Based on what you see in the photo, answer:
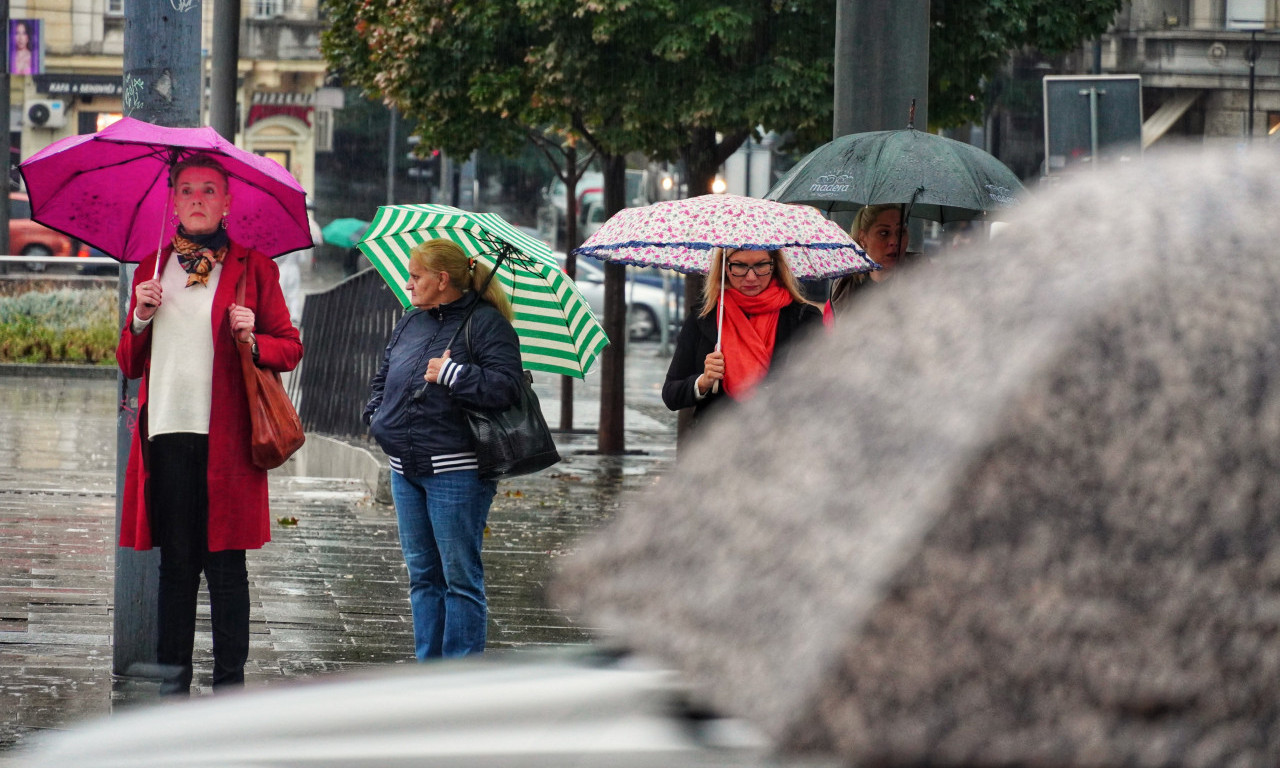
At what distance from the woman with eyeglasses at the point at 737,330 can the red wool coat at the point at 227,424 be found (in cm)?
156

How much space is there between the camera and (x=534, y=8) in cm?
1317

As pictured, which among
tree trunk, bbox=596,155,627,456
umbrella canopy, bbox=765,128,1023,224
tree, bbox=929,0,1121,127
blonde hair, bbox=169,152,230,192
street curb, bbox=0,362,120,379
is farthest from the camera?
street curb, bbox=0,362,120,379

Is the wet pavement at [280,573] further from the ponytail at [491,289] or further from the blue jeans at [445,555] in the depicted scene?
the ponytail at [491,289]

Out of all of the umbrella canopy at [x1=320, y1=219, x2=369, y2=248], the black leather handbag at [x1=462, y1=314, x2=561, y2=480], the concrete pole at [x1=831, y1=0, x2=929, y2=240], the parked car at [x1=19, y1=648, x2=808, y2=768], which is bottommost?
the parked car at [x1=19, y1=648, x2=808, y2=768]

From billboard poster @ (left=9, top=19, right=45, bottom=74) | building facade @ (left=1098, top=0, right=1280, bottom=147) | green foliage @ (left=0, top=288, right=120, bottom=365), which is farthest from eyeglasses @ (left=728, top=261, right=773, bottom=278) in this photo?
billboard poster @ (left=9, top=19, right=45, bottom=74)

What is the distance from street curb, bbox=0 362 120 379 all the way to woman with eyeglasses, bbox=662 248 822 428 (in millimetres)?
15797

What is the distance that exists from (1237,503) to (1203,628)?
148 mm

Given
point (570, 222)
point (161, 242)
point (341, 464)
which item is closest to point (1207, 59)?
point (570, 222)

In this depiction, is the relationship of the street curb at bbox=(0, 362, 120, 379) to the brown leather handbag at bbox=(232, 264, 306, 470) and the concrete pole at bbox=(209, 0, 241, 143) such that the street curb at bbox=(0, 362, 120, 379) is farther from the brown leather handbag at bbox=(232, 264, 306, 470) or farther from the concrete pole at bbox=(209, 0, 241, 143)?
the brown leather handbag at bbox=(232, 264, 306, 470)

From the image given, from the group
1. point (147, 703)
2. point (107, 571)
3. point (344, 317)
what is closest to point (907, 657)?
point (147, 703)

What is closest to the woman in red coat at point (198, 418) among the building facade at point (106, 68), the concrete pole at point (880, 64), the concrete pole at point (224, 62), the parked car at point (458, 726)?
the parked car at point (458, 726)

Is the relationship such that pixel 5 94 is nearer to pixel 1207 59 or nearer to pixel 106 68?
pixel 106 68

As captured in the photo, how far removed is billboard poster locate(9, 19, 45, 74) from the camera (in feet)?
137

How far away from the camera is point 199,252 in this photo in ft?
18.6
